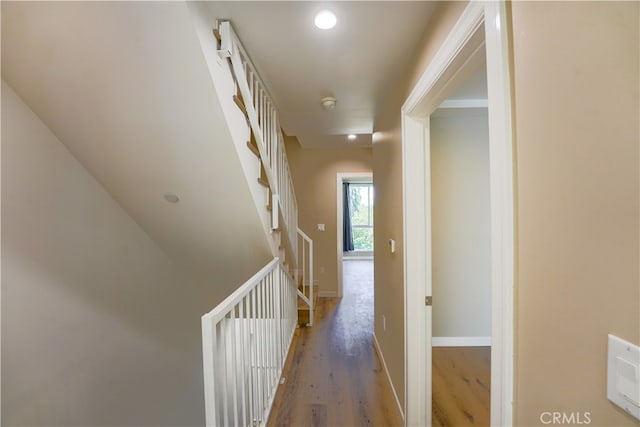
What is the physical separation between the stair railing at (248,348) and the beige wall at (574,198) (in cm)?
106

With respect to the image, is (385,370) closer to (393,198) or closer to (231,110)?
(393,198)

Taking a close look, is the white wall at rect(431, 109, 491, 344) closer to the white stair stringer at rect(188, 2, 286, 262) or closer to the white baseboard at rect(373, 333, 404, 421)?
the white baseboard at rect(373, 333, 404, 421)

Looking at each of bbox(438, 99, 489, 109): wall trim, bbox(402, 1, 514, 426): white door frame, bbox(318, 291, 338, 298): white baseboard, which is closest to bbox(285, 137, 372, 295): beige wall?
bbox(318, 291, 338, 298): white baseboard

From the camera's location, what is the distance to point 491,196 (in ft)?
2.36

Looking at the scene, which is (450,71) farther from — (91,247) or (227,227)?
(91,247)

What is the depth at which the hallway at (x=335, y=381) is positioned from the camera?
5.82 ft

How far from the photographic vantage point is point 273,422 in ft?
5.70

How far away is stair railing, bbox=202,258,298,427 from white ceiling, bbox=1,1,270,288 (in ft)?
1.74

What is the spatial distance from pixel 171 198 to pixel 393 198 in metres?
1.76

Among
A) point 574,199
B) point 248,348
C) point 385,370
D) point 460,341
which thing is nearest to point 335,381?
point 385,370

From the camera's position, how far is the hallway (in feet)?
5.82

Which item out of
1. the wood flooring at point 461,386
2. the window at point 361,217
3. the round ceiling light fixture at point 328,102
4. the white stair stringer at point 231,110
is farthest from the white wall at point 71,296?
the window at point 361,217

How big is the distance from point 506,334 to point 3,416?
2467mm

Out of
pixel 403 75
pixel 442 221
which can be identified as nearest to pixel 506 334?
pixel 403 75
